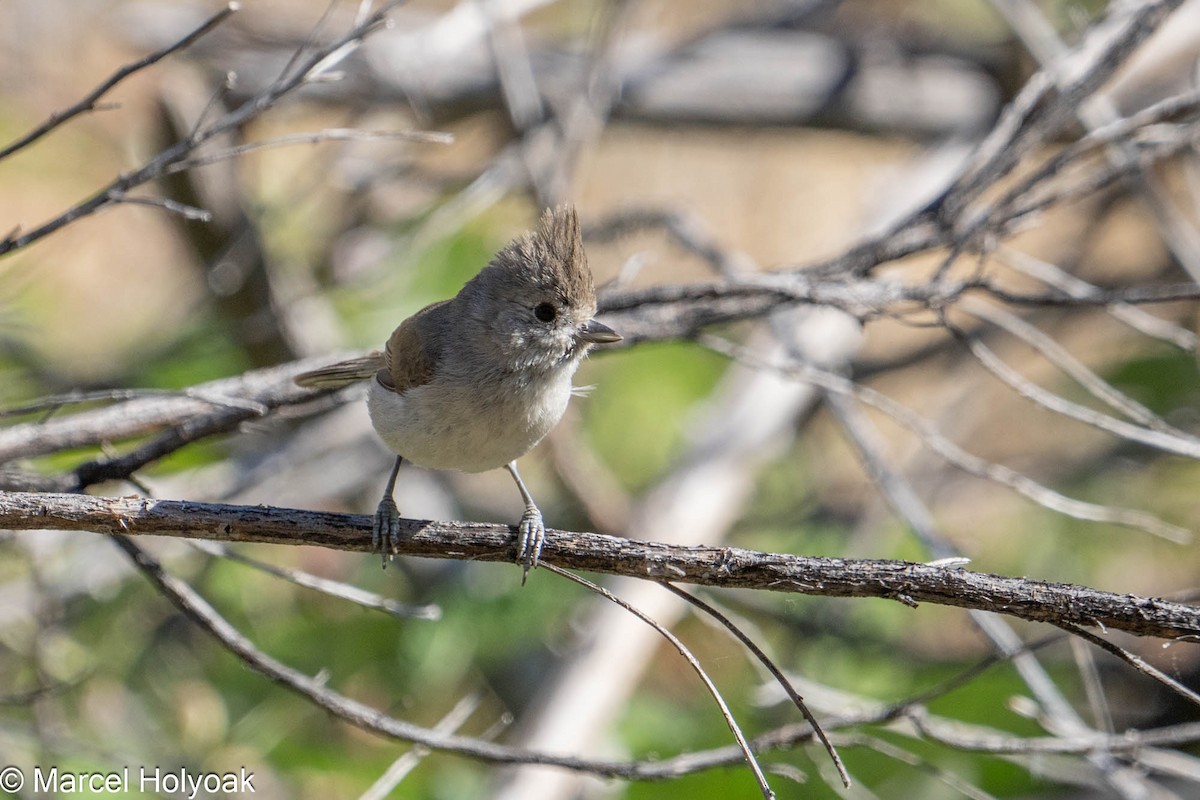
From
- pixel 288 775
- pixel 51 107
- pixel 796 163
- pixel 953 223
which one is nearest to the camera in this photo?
pixel 953 223

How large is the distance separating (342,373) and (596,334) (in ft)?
2.55

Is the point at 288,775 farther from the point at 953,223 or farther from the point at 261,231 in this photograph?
the point at 953,223

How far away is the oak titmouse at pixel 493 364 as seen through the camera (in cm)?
286

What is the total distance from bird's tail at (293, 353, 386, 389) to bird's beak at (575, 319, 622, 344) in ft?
2.09

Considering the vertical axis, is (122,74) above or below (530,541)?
above

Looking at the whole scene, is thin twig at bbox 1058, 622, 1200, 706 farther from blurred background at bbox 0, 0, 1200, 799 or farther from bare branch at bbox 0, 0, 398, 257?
bare branch at bbox 0, 0, 398, 257

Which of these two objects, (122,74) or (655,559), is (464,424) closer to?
(655,559)

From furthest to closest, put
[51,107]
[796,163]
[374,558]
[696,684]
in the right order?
1. [796,163]
2. [51,107]
3. [696,684]
4. [374,558]

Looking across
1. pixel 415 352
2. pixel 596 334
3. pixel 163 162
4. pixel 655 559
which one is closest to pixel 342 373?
pixel 415 352

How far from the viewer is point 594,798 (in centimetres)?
443

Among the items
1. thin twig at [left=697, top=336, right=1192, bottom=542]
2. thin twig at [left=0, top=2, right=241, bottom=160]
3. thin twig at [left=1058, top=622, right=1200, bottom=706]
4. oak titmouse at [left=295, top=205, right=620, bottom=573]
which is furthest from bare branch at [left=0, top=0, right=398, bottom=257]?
thin twig at [left=1058, top=622, right=1200, bottom=706]

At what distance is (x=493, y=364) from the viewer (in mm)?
2971

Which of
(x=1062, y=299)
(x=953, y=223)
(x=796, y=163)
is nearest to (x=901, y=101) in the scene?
(x=953, y=223)

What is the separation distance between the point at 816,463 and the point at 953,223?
3.95 meters
